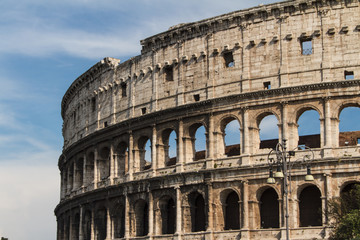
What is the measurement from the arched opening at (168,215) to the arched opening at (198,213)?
162 cm

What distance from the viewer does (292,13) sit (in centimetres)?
4206

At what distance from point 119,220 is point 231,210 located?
9.54 m

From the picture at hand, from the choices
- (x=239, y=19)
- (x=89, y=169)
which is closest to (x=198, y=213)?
(x=239, y=19)

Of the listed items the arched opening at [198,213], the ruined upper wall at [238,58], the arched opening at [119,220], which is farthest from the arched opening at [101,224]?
the arched opening at [198,213]

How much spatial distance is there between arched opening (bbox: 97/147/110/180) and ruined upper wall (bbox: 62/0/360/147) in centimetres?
185

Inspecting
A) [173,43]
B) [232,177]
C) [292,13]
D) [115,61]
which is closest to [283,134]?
[232,177]

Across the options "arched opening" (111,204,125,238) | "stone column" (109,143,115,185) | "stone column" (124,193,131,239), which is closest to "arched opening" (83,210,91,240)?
"arched opening" (111,204,125,238)

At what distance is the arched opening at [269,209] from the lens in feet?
135

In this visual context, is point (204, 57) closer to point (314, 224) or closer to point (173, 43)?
point (173, 43)

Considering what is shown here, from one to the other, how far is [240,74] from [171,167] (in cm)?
716

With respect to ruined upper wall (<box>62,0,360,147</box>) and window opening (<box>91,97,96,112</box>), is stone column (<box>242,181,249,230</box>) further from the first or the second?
window opening (<box>91,97,96,112</box>)

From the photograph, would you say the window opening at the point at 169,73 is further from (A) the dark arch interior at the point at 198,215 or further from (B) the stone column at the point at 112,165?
(A) the dark arch interior at the point at 198,215

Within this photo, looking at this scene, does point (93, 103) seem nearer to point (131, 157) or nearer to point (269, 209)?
point (131, 157)

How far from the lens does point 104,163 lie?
5206 centimetres
